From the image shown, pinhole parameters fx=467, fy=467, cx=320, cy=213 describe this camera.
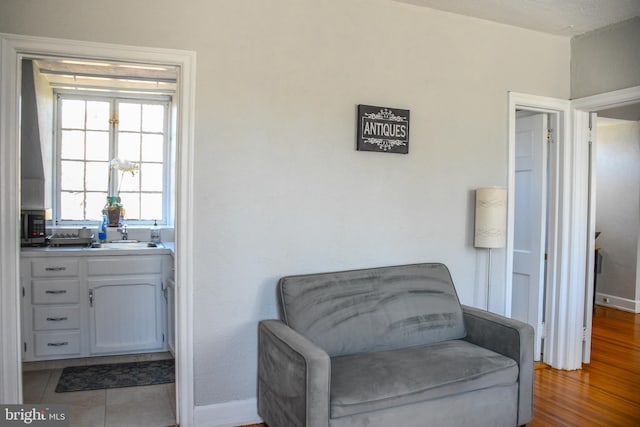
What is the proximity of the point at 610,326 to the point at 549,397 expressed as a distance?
2437mm

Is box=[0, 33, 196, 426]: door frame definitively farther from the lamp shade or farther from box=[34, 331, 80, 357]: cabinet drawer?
the lamp shade

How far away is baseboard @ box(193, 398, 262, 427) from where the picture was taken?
104 inches

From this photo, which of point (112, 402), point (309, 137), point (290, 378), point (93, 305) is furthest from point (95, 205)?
point (290, 378)

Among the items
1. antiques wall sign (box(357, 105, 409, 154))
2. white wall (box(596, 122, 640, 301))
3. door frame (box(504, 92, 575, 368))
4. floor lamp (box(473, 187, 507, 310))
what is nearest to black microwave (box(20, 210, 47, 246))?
antiques wall sign (box(357, 105, 409, 154))

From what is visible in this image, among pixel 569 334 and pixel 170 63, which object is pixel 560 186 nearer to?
pixel 569 334

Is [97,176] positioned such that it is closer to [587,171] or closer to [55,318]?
[55,318]

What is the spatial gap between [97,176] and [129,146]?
1.32ft

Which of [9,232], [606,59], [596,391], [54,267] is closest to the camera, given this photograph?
[9,232]

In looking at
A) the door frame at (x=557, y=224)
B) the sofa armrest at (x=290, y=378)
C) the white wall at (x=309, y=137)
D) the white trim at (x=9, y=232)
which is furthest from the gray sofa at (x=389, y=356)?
the white trim at (x=9, y=232)

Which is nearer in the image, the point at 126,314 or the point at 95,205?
the point at 126,314

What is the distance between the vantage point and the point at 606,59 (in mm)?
3426

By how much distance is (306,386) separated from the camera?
202 cm

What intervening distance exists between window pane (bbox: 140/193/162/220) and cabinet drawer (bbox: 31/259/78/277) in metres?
0.99

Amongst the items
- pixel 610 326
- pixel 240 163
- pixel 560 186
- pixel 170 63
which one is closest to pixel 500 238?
pixel 560 186
